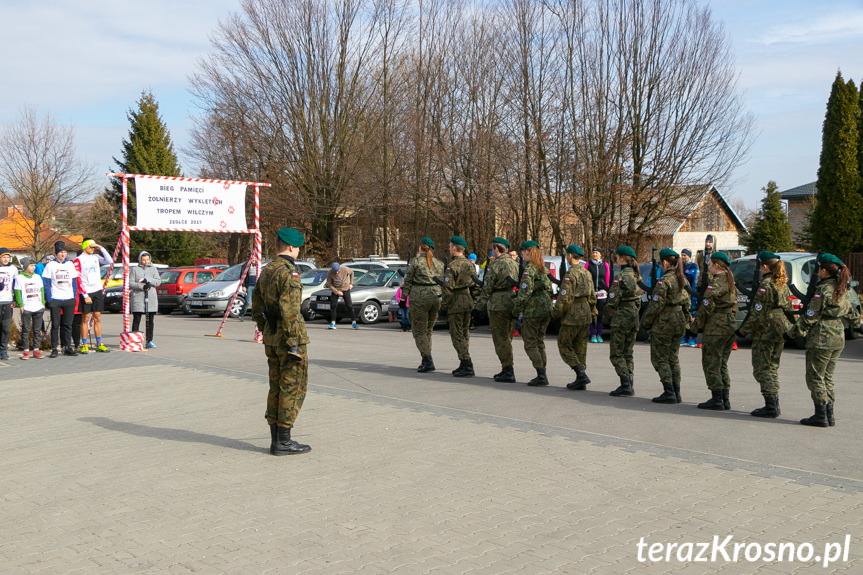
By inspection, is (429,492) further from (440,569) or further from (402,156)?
(402,156)

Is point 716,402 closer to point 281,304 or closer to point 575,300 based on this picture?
point 575,300

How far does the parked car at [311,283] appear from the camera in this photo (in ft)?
76.8

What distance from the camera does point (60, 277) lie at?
Answer: 13.4 m

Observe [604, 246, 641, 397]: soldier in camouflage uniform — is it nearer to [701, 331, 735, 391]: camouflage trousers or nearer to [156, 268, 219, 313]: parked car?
[701, 331, 735, 391]: camouflage trousers

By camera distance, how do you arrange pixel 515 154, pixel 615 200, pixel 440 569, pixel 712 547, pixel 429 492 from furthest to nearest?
pixel 515 154, pixel 615 200, pixel 429 492, pixel 712 547, pixel 440 569

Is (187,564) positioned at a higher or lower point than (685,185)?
lower

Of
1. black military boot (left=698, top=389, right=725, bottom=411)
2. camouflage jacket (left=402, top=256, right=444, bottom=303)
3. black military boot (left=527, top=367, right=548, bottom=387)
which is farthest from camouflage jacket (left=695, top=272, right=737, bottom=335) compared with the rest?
camouflage jacket (left=402, top=256, right=444, bottom=303)

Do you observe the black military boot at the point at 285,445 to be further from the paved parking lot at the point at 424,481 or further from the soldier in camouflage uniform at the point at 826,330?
the soldier in camouflage uniform at the point at 826,330

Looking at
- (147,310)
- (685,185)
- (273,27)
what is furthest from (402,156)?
(147,310)

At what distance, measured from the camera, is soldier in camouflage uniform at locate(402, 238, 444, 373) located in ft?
37.3

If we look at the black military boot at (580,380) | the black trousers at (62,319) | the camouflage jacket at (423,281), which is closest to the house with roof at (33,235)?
the black trousers at (62,319)

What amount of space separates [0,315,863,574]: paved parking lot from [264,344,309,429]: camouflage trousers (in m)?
0.37

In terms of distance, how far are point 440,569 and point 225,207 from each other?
13.4 m

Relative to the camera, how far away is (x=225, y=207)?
1656 cm
